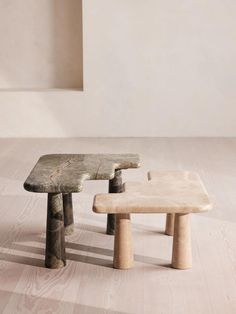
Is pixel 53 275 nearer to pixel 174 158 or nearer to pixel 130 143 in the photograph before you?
pixel 174 158

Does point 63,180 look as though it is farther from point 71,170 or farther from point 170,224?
point 170,224

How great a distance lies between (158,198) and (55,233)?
45cm

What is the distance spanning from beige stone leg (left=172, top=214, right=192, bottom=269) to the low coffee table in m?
0.37

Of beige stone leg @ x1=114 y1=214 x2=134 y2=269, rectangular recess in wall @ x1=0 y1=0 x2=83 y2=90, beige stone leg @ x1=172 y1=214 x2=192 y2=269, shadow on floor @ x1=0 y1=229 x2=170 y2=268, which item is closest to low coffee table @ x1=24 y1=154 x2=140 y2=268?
shadow on floor @ x1=0 y1=229 x2=170 y2=268

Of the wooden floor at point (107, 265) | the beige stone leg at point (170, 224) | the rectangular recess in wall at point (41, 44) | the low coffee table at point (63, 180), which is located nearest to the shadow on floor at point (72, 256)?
the wooden floor at point (107, 265)

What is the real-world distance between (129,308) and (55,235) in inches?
19.2

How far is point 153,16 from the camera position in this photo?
530 cm

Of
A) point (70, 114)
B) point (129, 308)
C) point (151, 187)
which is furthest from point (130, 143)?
point (129, 308)

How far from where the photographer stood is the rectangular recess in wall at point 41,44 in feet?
18.4

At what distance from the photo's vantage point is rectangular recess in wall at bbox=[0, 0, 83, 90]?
559 centimetres

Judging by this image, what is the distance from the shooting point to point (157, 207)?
8.01 feet

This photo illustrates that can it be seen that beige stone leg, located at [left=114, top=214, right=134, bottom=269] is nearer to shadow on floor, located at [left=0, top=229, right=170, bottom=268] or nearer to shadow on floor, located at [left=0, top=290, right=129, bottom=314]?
shadow on floor, located at [left=0, top=229, right=170, bottom=268]

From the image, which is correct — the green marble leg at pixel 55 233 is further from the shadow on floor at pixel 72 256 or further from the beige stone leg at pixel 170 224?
the beige stone leg at pixel 170 224

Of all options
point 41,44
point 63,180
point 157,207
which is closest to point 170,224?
point 157,207
